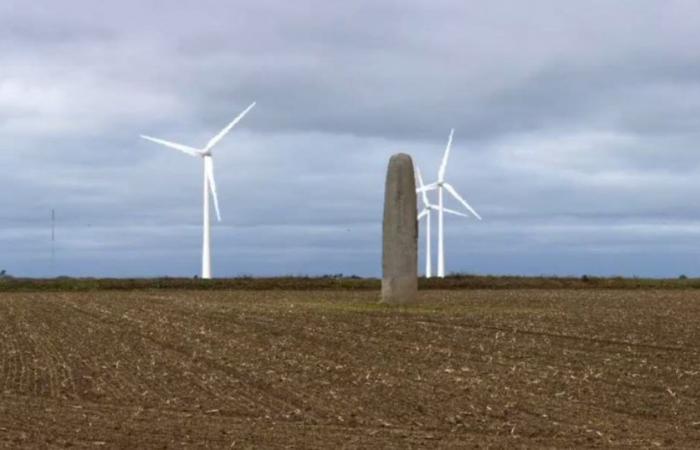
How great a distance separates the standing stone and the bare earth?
1428 millimetres

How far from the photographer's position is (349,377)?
85.1ft

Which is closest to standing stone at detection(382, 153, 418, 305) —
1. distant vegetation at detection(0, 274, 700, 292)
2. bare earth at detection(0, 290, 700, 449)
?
bare earth at detection(0, 290, 700, 449)

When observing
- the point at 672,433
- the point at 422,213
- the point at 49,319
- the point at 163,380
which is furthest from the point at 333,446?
the point at 422,213

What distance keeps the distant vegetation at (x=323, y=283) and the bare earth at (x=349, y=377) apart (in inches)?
821

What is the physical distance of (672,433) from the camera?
→ 1989 cm

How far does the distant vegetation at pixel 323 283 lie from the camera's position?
65188 millimetres

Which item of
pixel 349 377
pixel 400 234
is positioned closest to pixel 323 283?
pixel 400 234

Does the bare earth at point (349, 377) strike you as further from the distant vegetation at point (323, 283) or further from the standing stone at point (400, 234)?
the distant vegetation at point (323, 283)

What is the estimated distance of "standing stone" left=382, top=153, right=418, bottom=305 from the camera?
44469mm

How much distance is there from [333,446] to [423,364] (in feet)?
33.1

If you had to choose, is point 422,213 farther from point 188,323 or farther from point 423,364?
point 423,364

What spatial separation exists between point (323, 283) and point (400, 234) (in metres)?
A: 22.2

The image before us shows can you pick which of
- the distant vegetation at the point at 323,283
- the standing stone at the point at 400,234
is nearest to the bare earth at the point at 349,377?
the standing stone at the point at 400,234

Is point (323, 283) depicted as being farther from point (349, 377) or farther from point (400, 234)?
point (349, 377)
